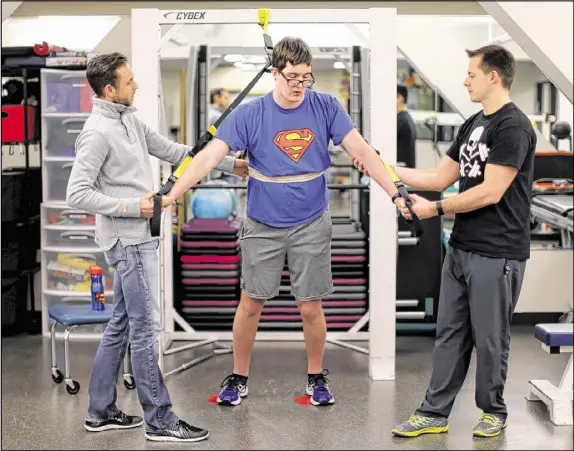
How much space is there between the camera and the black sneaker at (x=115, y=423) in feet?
13.2

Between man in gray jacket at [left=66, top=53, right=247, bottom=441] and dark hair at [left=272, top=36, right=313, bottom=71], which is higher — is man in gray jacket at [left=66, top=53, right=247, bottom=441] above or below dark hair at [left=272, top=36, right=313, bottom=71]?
below

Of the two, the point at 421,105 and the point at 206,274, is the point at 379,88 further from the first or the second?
the point at 421,105

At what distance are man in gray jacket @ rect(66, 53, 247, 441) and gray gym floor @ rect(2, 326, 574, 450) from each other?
0.23 metres

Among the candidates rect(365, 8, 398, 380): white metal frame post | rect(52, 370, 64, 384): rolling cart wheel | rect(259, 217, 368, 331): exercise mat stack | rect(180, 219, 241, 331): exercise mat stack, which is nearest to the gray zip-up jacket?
rect(52, 370, 64, 384): rolling cart wheel

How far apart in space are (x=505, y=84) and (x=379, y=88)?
1147 mm

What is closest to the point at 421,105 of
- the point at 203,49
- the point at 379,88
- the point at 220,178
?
the point at 220,178

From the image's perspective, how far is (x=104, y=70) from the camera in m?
3.73

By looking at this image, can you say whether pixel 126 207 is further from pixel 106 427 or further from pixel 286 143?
pixel 106 427

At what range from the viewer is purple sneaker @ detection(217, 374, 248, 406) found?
4.45 metres

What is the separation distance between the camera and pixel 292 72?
13.4ft

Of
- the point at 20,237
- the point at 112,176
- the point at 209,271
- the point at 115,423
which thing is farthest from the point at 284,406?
the point at 20,237

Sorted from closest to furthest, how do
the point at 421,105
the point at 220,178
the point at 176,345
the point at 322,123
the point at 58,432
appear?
the point at 58,432
the point at 322,123
the point at 176,345
the point at 220,178
the point at 421,105

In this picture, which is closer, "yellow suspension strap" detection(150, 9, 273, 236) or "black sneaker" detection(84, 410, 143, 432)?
"yellow suspension strap" detection(150, 9, 273, 236)

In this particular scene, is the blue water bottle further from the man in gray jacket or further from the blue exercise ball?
the blue exercise ball
